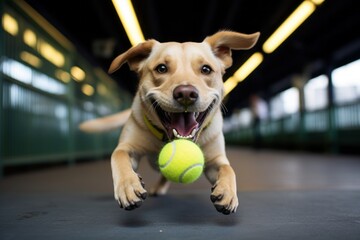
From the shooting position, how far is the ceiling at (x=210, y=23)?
7.33 m

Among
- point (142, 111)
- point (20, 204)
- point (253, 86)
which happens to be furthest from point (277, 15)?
point (253, 86)

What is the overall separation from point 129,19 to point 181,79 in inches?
155

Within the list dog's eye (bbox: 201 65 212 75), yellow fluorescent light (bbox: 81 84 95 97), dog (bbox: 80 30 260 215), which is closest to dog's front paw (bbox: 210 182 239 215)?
dog (bbox: 80 30 260 215)

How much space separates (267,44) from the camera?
8812mm

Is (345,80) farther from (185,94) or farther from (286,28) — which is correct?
(185,94)

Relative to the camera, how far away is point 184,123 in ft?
7.50

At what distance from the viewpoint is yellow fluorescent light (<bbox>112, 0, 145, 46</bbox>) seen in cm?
525

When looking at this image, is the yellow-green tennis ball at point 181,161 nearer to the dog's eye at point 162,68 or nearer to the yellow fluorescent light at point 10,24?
the dog's eye at point 162,68

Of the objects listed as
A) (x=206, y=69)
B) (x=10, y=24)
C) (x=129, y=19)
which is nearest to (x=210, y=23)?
(x=129, y=19)

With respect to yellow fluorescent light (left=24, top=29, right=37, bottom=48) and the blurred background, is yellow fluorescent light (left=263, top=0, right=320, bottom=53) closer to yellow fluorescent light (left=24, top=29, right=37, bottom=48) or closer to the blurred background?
the blurred background

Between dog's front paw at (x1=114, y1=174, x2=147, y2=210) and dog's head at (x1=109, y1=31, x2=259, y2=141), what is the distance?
401 mm

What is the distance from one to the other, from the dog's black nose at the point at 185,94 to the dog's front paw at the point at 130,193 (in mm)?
486

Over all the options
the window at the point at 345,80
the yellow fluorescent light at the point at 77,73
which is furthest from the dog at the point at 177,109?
the window at the point at 345,80

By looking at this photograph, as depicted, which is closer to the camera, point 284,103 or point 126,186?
point 126,186
